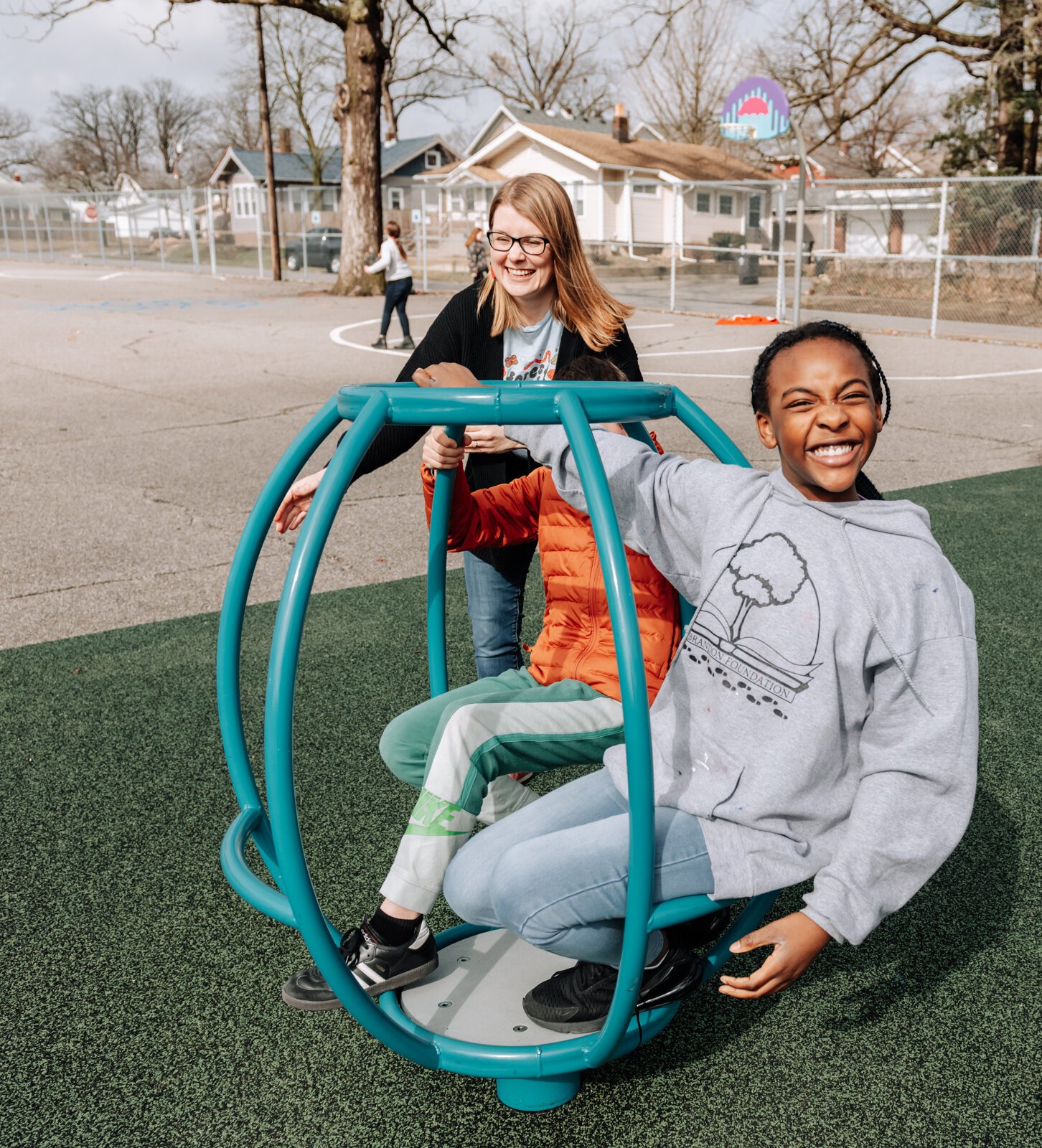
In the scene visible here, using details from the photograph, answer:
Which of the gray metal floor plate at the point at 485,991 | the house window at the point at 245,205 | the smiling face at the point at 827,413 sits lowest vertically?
the gray metal floor plate at the point at 485,991

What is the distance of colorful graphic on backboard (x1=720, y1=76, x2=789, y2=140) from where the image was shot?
16.2 m

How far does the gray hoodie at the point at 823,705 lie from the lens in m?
1.68

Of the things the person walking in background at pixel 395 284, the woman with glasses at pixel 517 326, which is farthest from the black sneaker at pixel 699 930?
A: the person walking in background at pixel 395 284

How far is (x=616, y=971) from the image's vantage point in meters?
1.98

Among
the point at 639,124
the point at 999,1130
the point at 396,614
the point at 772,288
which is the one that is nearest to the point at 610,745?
the point at 999,1130

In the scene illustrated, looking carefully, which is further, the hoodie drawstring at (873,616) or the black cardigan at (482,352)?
the black cardigan at (482,352)

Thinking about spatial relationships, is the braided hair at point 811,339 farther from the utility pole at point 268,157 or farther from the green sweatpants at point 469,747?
the utility pole at point 268,157

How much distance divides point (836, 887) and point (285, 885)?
0.84 metres

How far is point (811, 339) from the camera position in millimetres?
1891

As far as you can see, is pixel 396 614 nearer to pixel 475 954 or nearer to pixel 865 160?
pixel 475 954

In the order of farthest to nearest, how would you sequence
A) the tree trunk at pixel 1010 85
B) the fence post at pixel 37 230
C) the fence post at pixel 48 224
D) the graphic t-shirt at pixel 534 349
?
1. the fence post at pixel 37 230
2. the fence post at pixel 48 224
3. the tree trunk at pixel 1010 85
4. the graphic t-shirt at pixel 534 349

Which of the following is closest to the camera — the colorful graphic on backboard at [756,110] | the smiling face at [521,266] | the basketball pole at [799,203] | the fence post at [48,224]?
the smiling face at [521,266]

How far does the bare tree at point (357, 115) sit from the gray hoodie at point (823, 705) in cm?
2036

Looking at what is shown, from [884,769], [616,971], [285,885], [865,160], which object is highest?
[865,160]
